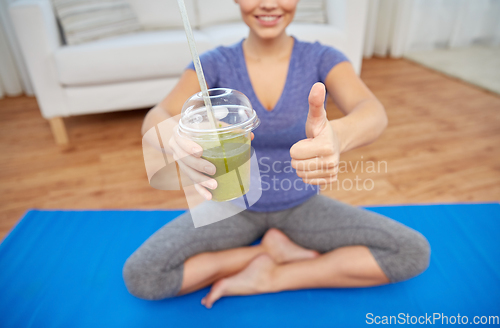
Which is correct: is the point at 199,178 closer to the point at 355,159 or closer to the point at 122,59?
the point at 355,159

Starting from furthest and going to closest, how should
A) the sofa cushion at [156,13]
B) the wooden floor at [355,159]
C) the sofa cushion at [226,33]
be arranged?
1. the sofa cushion at [156,13]
2. the sofa cushion at [226,33]
3. the wooden floor at [355,159]

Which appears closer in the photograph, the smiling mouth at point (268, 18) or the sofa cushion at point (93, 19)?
the smiling mouth at point (268, 18)

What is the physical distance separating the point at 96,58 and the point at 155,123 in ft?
4.19

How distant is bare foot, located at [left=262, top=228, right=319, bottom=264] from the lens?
0.98m

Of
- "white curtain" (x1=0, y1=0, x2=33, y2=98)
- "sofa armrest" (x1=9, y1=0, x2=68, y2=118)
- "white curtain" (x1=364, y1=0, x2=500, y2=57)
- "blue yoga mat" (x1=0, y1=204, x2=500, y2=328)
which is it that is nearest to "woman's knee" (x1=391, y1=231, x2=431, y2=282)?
"blue yoga mat" (x1=0, y1=204, x2=500, y2=328)

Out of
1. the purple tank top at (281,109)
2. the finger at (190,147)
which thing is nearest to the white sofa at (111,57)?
the purple tank top at (281,109)

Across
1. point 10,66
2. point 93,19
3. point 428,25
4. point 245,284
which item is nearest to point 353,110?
point 245,284

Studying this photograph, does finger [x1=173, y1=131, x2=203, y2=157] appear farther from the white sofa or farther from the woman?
the white sofa

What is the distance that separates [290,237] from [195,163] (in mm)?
551

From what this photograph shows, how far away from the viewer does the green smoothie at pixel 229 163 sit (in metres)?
0.53

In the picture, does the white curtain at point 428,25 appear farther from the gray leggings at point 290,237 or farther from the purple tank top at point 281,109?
the gray leggings at point 290,237

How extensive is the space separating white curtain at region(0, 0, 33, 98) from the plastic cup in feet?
9.33

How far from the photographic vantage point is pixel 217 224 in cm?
97

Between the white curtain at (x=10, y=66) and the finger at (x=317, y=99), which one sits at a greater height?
the finger at (x=317, y=99)
